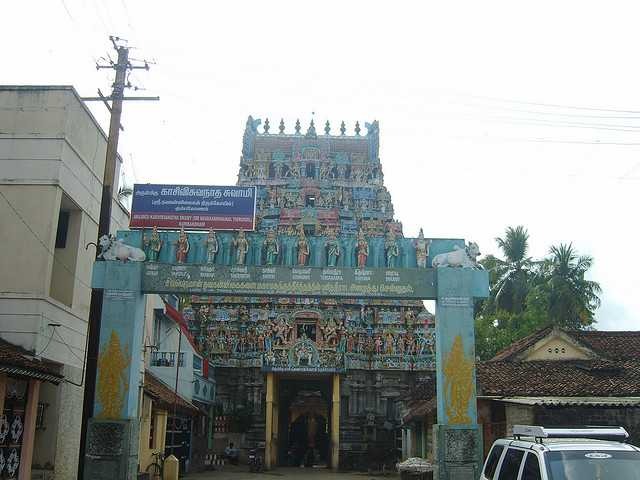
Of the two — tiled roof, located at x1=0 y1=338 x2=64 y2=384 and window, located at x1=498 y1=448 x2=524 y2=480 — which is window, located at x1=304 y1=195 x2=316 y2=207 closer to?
tiled roof, located at x1=0 y1=338 x2=64 y2=384

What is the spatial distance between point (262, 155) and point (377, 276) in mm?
29539

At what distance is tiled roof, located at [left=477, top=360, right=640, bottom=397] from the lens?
18172 millimetres

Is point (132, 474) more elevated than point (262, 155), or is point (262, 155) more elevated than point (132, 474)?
point (262, 155)

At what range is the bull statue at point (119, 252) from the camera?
14789mm

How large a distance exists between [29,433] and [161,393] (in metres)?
7.58

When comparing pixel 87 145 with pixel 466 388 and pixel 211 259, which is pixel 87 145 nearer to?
pixel 211 259

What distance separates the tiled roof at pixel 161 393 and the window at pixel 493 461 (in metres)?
13.0

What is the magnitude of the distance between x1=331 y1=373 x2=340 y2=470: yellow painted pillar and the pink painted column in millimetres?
17860

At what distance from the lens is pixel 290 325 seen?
33.5 meters

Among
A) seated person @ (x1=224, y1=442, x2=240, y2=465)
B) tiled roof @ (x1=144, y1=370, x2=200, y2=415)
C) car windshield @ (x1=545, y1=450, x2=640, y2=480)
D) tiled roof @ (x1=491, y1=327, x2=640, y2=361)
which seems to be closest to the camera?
car windshield @ (x1=545, y1=450, x2=640, y2=480)

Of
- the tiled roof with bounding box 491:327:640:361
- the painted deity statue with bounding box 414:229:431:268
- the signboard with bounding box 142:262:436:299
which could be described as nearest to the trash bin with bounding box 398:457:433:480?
the tiled roof with bounding box 491:327:640:361

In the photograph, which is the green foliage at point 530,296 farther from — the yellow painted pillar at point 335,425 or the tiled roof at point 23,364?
the tiled roof at point 23,364

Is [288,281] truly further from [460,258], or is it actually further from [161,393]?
[161,393]

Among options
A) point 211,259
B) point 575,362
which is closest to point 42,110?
point 211,259
